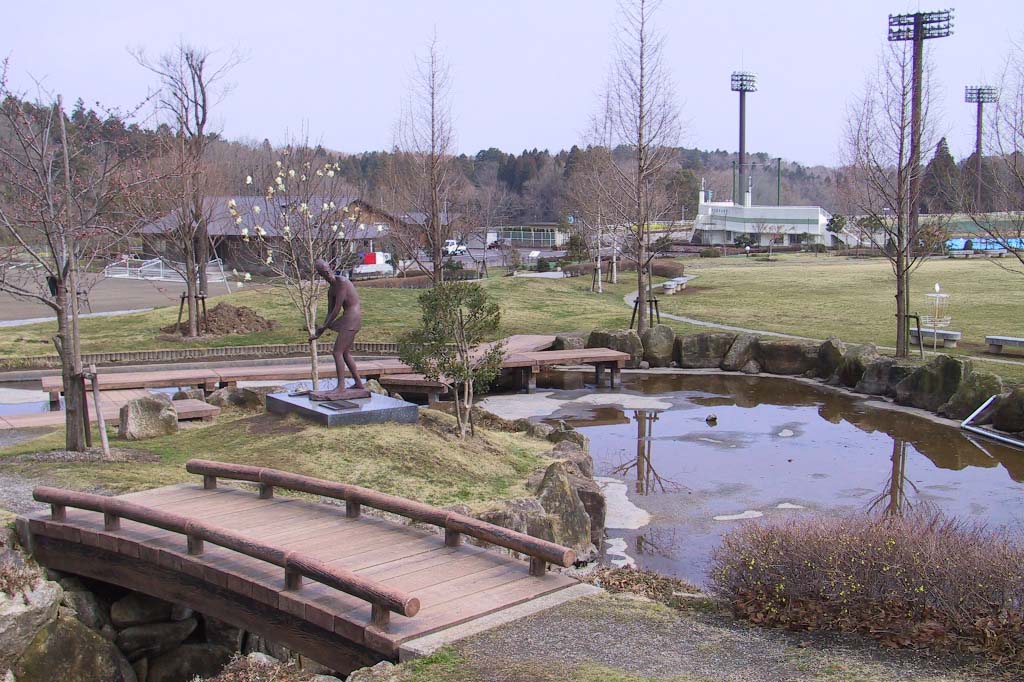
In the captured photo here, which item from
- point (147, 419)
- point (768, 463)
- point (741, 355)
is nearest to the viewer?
point (147, 419)

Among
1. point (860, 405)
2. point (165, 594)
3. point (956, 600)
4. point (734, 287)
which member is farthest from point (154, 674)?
point (734, 287)

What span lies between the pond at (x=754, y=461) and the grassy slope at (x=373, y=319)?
7.76 m

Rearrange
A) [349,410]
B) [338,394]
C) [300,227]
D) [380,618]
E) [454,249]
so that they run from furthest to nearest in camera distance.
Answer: [454,249], [300,227], [338,394], [349,410], [380,618]

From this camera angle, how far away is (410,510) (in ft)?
25.7

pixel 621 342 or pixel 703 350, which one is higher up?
pixel 621 342

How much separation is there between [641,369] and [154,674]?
1593 centimetres

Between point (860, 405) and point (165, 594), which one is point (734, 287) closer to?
point (860, 405)

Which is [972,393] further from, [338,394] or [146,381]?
[146,381]

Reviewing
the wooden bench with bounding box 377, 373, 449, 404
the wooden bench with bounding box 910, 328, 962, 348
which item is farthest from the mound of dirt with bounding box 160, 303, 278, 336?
the wooden bench with bounding box 910, 328, 962, 348

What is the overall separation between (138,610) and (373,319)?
19569mm

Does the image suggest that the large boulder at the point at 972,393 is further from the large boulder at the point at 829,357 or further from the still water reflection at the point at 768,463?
the large boulder at the point at 829,357

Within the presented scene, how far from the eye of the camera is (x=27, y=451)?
11.7 m

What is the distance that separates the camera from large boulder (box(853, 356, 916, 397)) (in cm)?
1884

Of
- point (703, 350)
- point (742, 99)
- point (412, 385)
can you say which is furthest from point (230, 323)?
point (742, 99)
